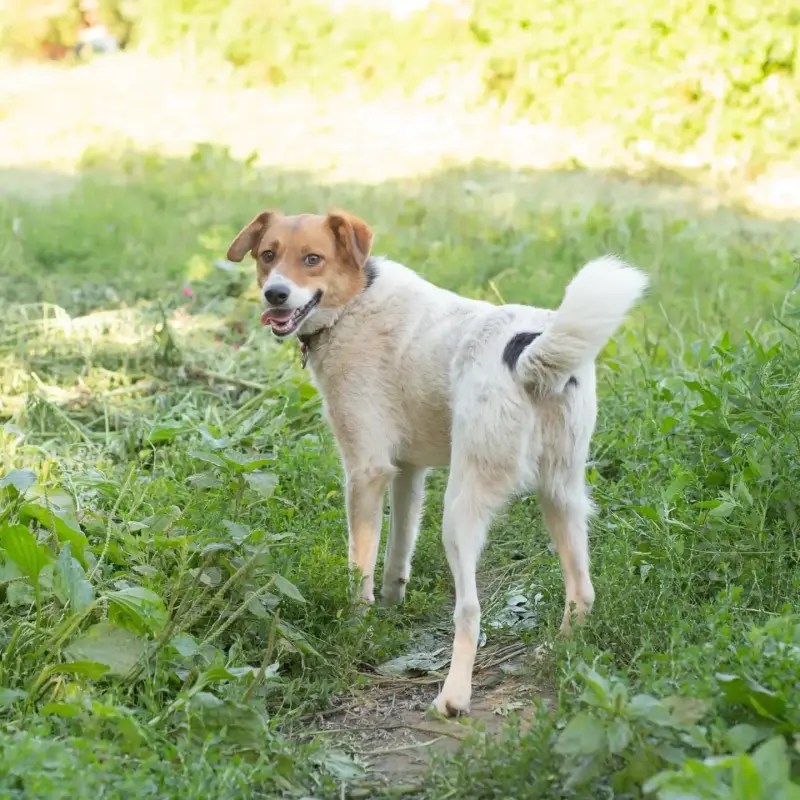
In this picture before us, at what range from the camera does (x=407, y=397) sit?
4023mm

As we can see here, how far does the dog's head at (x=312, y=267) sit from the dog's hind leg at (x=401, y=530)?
66 cm

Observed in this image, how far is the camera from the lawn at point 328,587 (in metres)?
2.56

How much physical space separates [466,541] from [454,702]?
460 mm

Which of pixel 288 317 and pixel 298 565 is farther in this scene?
pixel 288 317

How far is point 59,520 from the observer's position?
3.45 meters

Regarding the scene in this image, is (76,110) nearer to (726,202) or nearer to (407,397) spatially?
(726,202)

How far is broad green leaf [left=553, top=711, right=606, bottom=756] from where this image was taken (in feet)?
8.05

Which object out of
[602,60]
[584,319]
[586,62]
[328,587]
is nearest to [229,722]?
[328,587]

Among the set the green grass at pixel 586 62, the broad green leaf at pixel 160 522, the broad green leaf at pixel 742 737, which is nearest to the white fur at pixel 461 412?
the broad green leaf at pixel 160 522

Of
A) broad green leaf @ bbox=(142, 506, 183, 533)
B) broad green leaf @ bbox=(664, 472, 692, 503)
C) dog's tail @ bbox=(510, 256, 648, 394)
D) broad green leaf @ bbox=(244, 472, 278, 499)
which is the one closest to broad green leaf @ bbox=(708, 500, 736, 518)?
broad green leaf @ bbox=(664, 472, 692, 503)

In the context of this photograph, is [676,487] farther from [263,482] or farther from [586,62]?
[586,62]

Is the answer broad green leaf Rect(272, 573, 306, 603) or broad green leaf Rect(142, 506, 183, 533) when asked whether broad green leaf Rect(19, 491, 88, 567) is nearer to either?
broad green leaf Rect(142, 506, 183, 533)

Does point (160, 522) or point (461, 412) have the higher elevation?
point (461, 412)

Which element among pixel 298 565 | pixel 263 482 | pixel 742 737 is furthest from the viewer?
pixel 298 565
